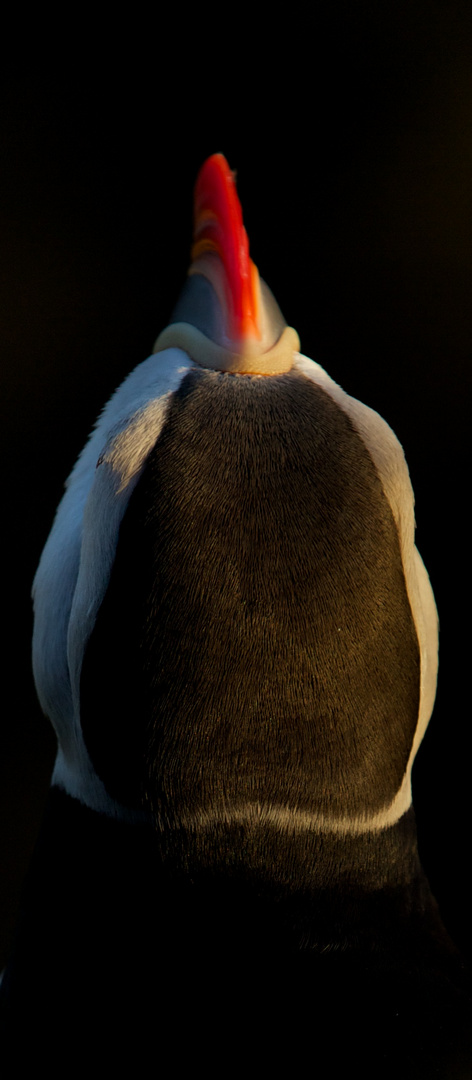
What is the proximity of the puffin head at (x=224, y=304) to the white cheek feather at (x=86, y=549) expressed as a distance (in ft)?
0.07

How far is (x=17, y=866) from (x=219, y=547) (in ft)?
2.78

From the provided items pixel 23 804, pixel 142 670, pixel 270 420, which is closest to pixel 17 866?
pixel 23 804

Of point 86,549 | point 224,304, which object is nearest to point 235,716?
point 86,549

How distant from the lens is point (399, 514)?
0.58 metres

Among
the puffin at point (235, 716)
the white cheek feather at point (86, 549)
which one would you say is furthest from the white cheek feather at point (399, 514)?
the white cheek feather at point (86, 549)

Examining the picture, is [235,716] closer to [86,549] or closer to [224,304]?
[86,549]

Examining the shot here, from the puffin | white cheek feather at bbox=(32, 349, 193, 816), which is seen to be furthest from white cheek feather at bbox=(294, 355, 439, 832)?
white cheek feather at bbox=(32, 349, 193, 816)

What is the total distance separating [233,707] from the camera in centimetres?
54

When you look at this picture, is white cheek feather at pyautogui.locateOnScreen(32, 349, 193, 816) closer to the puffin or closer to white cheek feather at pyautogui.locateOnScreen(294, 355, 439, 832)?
the puffin

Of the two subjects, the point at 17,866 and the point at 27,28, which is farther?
the point at 17,866

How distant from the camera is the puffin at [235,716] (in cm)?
53

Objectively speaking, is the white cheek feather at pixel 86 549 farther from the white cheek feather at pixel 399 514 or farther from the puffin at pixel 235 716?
the white cheek feather at pixel 399 514

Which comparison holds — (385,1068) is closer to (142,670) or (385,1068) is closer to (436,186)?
(142,670)

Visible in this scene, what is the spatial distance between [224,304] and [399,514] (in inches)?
7.2
